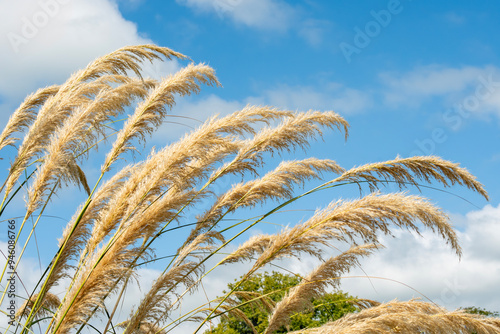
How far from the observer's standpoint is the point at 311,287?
4301 mm

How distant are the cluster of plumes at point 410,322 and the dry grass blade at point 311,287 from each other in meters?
0.72

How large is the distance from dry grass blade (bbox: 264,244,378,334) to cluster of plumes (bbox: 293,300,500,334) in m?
0.72

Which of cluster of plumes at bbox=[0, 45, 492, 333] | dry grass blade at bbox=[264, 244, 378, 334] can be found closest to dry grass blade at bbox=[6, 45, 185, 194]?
cluster of plumes at bbox=[0, 45, 492, 333]

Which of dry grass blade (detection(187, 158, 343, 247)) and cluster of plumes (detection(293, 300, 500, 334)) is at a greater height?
dry grass blade (detection(187, 158, 343, 247))

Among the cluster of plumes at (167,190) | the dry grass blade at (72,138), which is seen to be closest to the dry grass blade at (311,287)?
the cluster of plumes at (167,190)

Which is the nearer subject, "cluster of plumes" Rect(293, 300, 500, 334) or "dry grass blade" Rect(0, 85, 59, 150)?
"cluster of plumes" Rect(293, 300, 500, 334)

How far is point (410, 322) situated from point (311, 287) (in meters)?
1.23

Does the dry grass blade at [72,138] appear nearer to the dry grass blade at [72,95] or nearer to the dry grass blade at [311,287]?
the dry grass blade at [72,95]

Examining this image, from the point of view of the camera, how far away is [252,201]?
14.8 ft

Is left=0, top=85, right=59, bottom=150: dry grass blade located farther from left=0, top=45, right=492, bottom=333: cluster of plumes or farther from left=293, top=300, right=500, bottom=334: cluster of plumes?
left=293, top=300, right=500, bottom=334: cluster of plumes

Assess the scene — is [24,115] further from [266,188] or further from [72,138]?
[266,188]

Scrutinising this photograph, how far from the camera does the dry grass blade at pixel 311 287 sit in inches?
169

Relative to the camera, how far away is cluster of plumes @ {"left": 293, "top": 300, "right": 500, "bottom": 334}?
3.04 meters

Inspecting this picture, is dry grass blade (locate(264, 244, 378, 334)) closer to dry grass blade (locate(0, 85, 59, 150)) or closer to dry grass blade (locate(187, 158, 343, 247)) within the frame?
dry grass blade (locate(187, 158, 343, 247))
